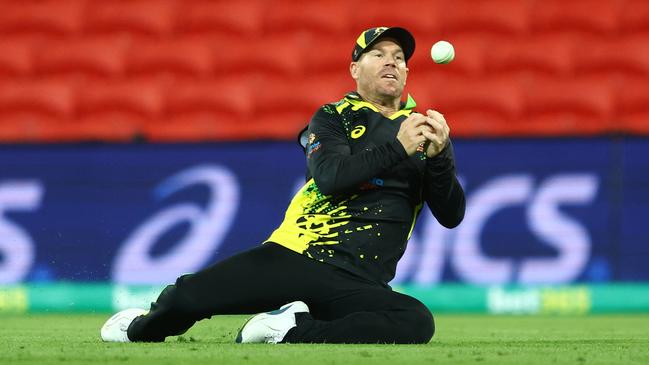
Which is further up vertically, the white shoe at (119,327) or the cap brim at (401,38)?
the cap brim at (401,38)

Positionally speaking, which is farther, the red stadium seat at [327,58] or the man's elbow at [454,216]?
the red stadium seat at [327,58]

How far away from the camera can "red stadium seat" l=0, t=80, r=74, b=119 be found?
1037 cm

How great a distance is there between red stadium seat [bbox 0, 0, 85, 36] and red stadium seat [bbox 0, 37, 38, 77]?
0.27m

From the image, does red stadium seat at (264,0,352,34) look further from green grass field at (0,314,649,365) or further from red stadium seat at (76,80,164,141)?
green grass field at (0,314,649,365)

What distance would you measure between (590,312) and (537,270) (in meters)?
0.43

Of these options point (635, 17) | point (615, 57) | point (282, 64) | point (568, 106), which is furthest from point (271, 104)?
point (635, 17)

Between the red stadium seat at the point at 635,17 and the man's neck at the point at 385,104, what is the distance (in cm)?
559

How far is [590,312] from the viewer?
8445 mm

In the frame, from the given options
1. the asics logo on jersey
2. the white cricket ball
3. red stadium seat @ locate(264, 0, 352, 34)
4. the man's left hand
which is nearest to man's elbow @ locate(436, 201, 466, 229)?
the man's left hand

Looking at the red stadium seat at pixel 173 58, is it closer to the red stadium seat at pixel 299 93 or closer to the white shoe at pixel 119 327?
the red stadium seat at pixel 299 93

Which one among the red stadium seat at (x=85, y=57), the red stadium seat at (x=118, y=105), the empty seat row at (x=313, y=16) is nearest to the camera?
the red stadium seat at (x=118, y=105)

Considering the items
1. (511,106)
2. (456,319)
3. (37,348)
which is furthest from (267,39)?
(37,348)

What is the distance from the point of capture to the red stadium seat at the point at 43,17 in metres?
11.0

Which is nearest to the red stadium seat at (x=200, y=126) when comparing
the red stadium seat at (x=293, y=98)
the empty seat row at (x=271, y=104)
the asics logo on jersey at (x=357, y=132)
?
the empty seat row at (x=271, y=104)
